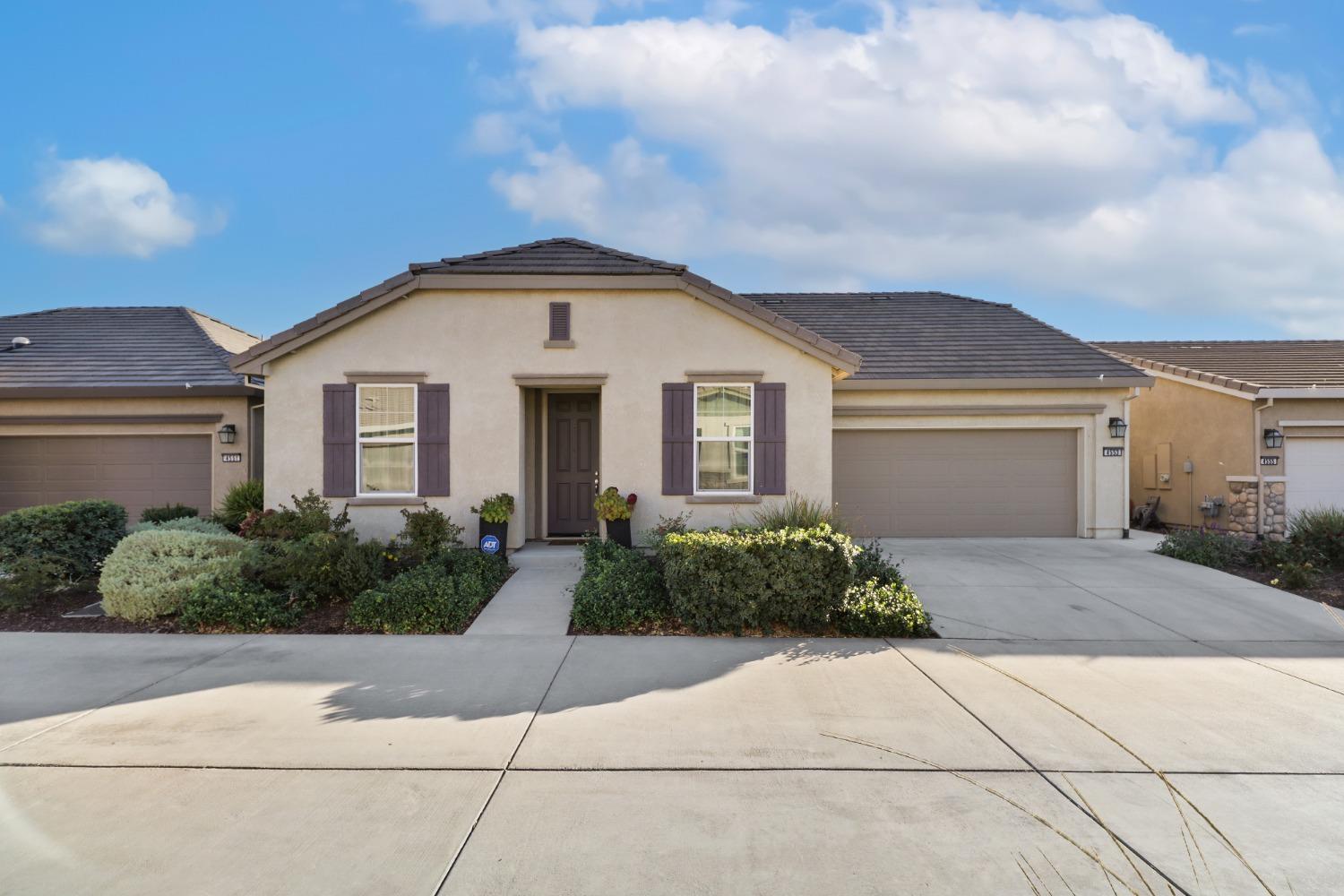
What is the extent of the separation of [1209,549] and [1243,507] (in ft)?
14.1

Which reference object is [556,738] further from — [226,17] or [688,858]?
[226,17]

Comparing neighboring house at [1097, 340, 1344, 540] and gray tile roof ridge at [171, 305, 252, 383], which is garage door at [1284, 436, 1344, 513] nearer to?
neighboring house at [1097, 340, 1344, 540]

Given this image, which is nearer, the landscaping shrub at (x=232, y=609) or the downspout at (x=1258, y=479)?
the landscaping shrub at (x=232, y=609)

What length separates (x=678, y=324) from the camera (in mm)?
9766

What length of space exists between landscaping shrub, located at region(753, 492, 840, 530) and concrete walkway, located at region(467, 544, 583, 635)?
2.46 metres

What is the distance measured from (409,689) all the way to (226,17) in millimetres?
10664

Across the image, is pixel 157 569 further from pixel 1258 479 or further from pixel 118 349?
pixel 1258 479

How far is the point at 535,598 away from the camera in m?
7.75

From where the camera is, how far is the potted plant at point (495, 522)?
912 centimetres

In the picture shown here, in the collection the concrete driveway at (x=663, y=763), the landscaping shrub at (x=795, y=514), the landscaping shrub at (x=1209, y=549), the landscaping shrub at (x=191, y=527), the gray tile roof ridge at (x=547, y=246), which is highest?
the gray tile roof ridge at (x=547, y=246)

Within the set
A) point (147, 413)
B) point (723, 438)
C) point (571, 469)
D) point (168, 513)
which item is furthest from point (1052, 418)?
point (147, 413)

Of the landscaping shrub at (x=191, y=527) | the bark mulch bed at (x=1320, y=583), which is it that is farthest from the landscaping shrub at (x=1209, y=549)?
the landscaping shrub at (x=191, y=527)

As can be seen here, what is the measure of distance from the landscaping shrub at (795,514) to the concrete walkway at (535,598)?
2.46 m

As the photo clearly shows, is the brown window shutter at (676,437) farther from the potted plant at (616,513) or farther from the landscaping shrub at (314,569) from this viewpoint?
the landscaping shrub at (314,569)
